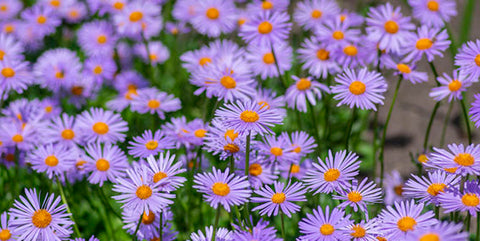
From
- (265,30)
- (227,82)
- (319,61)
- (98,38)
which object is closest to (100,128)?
(227,82)

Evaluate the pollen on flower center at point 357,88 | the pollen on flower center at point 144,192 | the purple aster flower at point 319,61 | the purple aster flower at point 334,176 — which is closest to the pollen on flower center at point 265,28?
the purple aster flower at point 319,61

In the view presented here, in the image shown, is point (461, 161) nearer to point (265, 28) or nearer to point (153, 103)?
point (265, 28)

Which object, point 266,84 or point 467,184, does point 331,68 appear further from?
point 467,184

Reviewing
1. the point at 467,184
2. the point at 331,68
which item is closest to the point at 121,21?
the point at 331,68

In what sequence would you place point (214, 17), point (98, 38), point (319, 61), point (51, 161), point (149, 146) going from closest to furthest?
point (149, 146), point (51, 161), point (319, 61), point (214, 17), point (98, 38)

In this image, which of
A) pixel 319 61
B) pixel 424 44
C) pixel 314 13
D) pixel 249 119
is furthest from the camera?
pixel 314 13

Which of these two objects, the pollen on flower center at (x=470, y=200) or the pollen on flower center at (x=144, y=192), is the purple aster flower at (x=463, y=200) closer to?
the pollen on flower center at (x=470, y=200)
